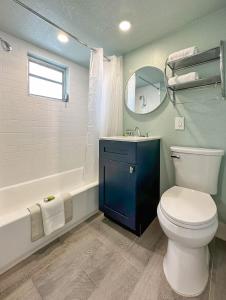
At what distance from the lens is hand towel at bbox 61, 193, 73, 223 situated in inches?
58.7

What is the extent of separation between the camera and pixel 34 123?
78.0 inches

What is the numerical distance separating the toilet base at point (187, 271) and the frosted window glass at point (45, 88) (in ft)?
7.43

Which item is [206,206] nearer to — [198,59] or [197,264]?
[197,264]

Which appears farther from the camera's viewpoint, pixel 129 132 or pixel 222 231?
pixel 129 132

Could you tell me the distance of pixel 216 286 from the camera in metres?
1.05

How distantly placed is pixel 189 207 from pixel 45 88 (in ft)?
7.35

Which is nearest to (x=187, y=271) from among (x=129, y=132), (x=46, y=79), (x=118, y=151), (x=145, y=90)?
(x=118, y=151)

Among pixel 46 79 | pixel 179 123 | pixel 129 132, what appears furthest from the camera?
pixel 46 79

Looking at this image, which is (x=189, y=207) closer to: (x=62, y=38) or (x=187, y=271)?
(x=187, y=271)

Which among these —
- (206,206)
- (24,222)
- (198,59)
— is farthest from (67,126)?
(206,206)

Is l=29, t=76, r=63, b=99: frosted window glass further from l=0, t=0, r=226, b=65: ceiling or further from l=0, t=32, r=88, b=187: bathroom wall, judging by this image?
l=0, t=0, r=226, b=65: ceiling

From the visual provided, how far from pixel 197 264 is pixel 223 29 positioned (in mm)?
1955

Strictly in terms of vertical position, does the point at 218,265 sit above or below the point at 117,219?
below

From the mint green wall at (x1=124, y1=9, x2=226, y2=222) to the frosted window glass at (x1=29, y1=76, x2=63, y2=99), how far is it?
1.19 m
